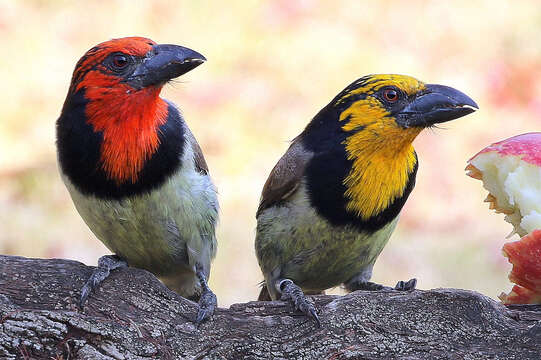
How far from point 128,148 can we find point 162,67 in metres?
0.35

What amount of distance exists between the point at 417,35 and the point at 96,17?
3476mm

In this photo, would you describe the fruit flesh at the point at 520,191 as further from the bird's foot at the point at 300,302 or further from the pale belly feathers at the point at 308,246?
the bird's foot at the point at 300,302

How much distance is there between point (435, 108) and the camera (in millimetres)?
3691

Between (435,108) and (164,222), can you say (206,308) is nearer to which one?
(164,222)

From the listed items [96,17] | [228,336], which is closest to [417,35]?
[96,17]

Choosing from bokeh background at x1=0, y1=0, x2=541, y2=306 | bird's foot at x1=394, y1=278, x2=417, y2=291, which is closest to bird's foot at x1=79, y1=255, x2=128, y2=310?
bird's foot at x1=394, y1=278, x2=417, y2=291

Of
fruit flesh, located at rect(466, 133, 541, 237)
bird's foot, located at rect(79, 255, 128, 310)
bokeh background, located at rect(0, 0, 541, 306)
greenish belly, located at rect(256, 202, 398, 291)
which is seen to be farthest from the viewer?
bokeh background, located at rect(0, 0, 541, 306)

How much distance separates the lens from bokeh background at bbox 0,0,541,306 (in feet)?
24.4

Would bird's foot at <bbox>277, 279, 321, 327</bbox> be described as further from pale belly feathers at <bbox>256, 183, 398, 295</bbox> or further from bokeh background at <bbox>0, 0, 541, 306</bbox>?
bokeh background at <bbox>0, 0, 541, 306</bbox>

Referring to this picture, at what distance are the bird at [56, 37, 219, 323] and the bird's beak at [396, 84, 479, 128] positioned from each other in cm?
90

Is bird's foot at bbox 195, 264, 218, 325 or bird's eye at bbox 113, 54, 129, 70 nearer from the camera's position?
bird's foot at bbox 195, 264, 218, 325

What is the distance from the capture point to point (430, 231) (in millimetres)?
7867

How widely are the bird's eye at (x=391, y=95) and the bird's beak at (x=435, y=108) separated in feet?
0.24

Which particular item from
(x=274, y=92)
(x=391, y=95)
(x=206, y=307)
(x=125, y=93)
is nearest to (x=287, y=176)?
(x=391, y=95)
